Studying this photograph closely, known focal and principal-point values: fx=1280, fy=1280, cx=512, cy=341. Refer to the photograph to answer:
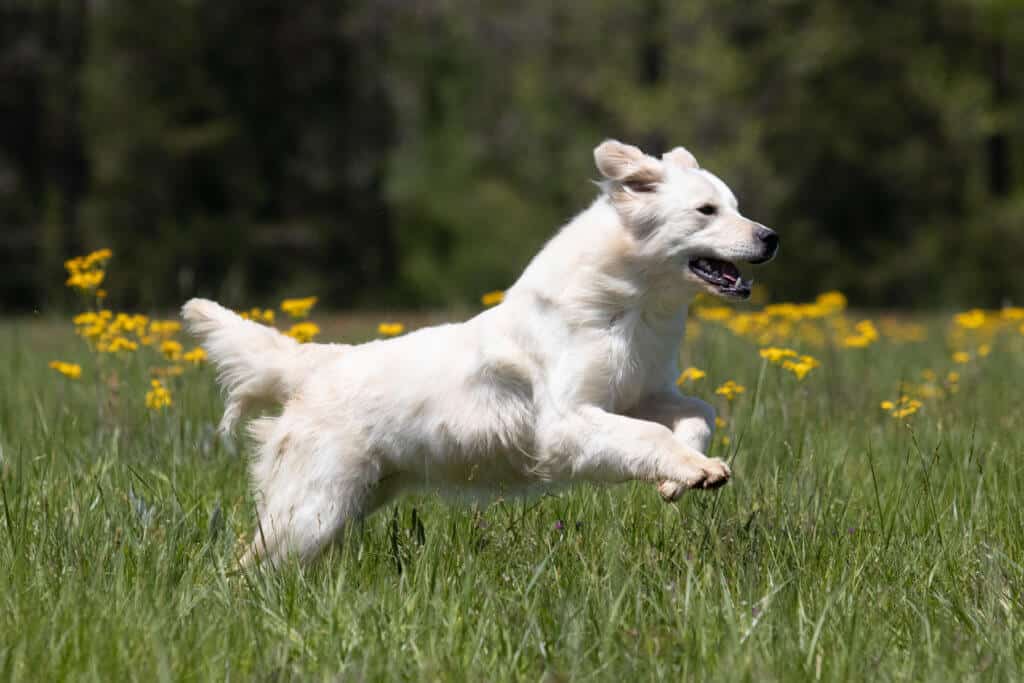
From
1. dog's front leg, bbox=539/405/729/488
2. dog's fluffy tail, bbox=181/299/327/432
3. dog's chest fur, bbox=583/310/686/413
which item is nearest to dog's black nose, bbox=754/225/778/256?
dog's chest fur, bbox=583/310/686/413

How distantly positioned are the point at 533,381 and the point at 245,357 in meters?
1.10

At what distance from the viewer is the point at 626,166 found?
456 cm

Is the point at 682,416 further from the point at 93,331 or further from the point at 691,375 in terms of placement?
the point at 93,331

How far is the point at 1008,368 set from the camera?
8.74m

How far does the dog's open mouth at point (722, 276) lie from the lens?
4.36 m

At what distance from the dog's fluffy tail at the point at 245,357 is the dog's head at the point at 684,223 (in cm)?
126

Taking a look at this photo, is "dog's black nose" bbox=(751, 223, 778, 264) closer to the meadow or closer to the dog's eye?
the dog's eye

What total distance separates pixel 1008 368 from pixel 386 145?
845 inches

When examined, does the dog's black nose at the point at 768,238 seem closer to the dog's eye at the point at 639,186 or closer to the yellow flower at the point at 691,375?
the dog's eye at the point at 639,186

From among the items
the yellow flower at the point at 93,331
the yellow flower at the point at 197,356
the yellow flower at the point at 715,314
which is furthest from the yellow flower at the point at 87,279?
the yellow flower at the point at 715,314

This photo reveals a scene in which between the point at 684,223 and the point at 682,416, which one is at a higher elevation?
the point at 684,223

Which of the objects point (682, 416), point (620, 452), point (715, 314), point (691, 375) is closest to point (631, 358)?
point (682, 416)

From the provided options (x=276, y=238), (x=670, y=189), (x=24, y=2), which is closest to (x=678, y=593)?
(x=670, y=189)

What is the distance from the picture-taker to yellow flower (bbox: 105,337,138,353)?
5926 millimetres
